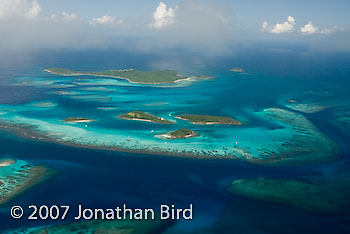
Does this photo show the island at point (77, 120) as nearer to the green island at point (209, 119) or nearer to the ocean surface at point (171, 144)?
the ocean surface at point (171, 144)

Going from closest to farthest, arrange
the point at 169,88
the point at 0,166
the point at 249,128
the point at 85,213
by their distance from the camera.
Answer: the point at 85,213
the point at 0,166
the point at 249,128
the point at 169,88

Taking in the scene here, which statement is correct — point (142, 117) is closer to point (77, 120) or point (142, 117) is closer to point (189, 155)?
point (77, 120)

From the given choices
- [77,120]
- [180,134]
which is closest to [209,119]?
[180,134]

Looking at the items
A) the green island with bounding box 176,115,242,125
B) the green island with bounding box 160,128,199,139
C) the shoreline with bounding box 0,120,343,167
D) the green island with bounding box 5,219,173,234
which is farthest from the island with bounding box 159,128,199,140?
the green island with bounding box 5,219,173,234

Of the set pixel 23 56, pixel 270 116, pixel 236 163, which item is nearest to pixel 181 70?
pixel 270 116

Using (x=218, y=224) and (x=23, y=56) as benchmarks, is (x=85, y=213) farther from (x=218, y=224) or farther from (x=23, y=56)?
(x=23, y=56)

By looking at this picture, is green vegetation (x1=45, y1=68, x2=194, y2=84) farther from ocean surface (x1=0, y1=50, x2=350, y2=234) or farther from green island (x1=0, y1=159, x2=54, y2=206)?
green island (x1=0, y1=159, x2=54, y2=206)

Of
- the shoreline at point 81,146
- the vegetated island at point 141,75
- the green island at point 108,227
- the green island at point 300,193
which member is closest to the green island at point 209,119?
the shoreline at point 81,146
